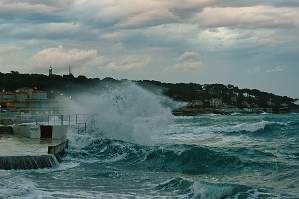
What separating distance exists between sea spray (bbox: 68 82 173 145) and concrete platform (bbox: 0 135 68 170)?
8.94 m

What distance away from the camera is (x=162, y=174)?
17.5 metres

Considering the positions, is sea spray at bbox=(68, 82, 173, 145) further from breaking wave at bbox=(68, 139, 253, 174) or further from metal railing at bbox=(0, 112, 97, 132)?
breaking wave at bbox=(68, 139, 253, 174)

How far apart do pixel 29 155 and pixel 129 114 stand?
1535cm

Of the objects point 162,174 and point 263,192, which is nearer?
point 263,192

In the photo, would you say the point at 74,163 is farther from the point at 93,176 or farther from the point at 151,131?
the point at 151,131

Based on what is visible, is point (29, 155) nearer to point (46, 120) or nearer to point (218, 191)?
point (218, 191)

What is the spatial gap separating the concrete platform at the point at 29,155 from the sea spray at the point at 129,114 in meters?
8.94

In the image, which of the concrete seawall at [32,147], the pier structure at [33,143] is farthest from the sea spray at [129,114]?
the concrete seawall at [32,147]

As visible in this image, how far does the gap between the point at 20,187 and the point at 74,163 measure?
6419 millimetres

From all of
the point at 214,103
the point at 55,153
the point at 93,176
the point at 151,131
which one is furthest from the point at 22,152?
the point at 214,103

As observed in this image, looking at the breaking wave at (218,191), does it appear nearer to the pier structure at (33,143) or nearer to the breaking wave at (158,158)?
the breaking wave at (158,158)

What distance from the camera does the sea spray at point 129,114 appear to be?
31125mm

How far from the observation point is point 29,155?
17844 mm

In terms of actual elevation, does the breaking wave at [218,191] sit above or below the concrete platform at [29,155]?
below
